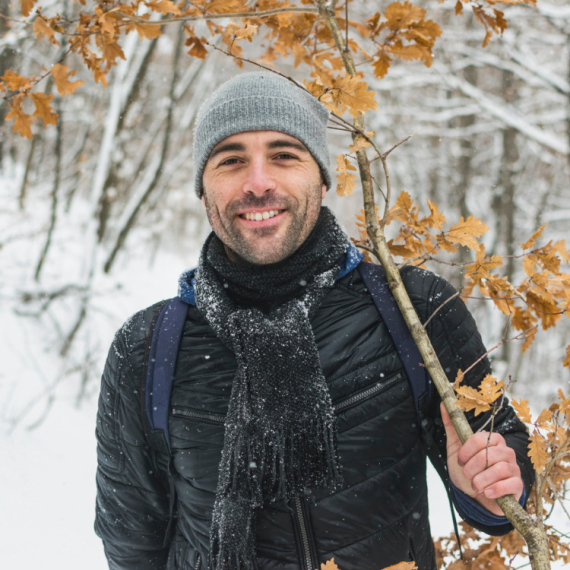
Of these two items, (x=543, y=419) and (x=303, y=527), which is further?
(x=303, y=527)

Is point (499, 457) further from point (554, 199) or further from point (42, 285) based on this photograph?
point (554, 199)

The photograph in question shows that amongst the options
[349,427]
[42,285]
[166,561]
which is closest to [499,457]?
[349,427]

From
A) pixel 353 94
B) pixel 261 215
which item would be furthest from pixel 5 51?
pixel 353 94

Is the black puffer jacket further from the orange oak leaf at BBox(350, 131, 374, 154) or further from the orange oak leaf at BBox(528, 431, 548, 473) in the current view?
the orange oak leaf at BBox(350, 131, 374, 154)

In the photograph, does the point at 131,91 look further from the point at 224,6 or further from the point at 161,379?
the point at 161,379

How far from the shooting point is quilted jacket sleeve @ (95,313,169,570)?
167cm

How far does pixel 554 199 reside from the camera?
1073cm

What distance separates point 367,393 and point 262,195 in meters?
0.74

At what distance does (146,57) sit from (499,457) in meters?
6.06

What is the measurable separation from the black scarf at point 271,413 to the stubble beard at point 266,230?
0.06 m

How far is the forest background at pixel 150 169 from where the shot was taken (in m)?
5.88

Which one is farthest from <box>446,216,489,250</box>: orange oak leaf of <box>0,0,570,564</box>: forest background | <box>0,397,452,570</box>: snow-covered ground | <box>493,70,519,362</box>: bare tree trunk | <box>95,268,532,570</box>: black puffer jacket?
<box>493,70,519,362</box>: bare tree trunk

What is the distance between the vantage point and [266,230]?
1.61m

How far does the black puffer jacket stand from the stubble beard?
24 centimetres
